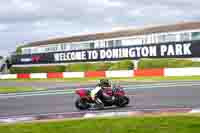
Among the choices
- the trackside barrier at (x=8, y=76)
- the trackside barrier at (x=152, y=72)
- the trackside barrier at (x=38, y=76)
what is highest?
the trackside barrier at (x=152, y=72)

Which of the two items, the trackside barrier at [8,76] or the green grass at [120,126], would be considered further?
the trackside barrier at [8,76]

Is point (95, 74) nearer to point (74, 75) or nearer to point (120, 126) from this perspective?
point (74, 75)

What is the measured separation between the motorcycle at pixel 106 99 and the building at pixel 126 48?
2507 centimetres

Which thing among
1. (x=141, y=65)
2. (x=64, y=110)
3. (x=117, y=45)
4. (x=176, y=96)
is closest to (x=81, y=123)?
(x=64, y=110)

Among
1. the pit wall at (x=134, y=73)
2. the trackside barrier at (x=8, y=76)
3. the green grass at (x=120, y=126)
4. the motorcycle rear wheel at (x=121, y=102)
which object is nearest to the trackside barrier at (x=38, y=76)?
the pit wall at (x=134, y=73)

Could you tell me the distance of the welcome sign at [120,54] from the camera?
4059 cm

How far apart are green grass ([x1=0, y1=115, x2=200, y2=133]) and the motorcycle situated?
389 centimetres

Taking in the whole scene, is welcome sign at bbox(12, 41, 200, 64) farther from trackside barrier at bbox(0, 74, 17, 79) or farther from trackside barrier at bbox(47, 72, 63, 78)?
trackside barrier at bbox(47, 72, 63, 78)

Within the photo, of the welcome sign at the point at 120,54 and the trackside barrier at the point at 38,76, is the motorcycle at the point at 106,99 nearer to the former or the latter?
the welcome sign at the point at 120,54

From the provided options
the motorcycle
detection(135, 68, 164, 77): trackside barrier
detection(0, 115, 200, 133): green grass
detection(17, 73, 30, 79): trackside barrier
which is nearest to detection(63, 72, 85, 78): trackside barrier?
detection(17, 73, 30, 79): trackside barrier

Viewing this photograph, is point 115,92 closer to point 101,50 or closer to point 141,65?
point 141,65

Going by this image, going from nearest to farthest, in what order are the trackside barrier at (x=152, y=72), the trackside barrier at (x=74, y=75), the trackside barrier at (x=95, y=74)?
the trackside barrier at (x=152, y=72), the trackside barrier at (x=95, y=74), the trackside barrier at (x=74, y=75)

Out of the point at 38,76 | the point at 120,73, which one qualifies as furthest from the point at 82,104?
the point at 38,76

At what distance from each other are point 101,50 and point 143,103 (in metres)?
32.5
